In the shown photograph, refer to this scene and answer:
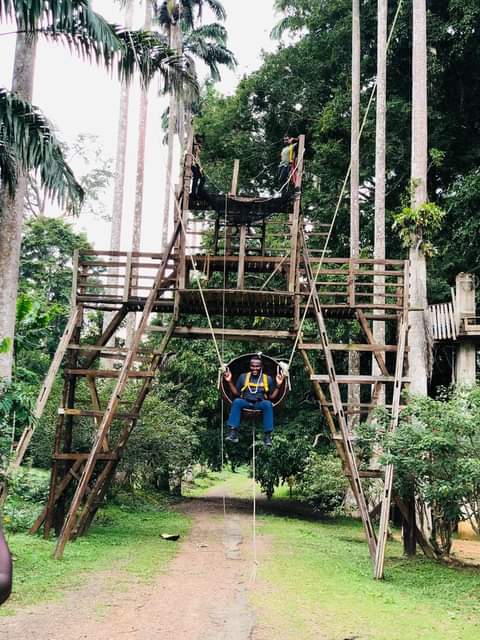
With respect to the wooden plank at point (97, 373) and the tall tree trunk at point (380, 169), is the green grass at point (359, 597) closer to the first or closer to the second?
the wooden plank at point (97, 373)

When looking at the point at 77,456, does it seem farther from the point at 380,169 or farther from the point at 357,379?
the point at 380,169

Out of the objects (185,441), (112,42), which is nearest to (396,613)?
(112,42)

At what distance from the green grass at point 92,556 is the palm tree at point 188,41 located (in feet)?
41.7

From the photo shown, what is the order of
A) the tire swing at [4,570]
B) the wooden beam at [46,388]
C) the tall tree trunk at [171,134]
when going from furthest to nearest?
1. the tall tree trunk at [171,134]
2. the wooden beam at [46,388]
3. the tire swing at [4,570]

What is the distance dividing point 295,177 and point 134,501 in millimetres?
11259

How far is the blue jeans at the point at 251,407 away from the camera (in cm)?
1207

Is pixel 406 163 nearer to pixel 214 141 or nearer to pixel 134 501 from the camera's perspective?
pixel 214 141

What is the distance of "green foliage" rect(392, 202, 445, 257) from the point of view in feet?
51.8

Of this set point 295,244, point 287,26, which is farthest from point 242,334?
point 287,26

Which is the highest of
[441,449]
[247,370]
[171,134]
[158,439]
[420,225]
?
[171,134]

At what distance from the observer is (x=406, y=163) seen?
24.3m

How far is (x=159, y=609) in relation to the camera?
8.30 m

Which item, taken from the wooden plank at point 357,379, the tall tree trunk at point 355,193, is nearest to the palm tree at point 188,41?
the tall tree trunk at point 355,193

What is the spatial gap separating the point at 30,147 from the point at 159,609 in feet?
22.6
